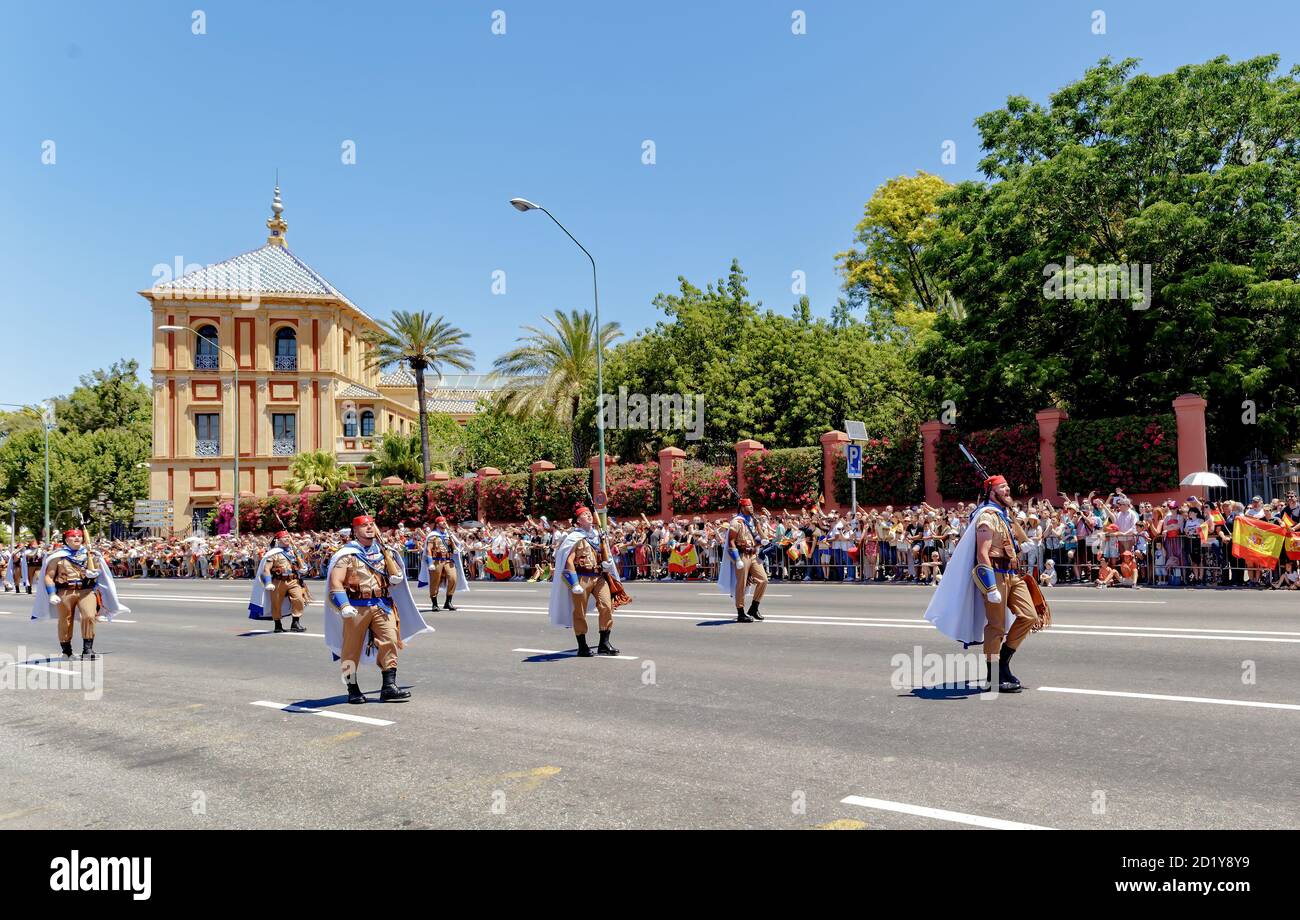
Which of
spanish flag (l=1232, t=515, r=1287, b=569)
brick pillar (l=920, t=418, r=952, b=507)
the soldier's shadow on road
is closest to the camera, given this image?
the soldier's shadow on road

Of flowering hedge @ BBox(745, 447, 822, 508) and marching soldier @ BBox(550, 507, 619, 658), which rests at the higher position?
flowering hedge @ BBox(745, 447, 822, 508)

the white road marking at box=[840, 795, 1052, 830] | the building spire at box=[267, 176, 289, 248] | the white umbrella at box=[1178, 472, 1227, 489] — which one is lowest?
the white road marking at box=[840, 795, 1052, 830]

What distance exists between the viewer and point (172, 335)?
207 ft

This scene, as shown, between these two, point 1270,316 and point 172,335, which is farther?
point 172,335

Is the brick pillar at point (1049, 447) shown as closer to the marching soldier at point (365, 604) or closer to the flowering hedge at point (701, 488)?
the flowering hedge at point (701, 488)

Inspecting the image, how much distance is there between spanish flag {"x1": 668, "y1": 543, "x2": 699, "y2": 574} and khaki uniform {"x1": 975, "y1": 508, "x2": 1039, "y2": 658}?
62.2 feet

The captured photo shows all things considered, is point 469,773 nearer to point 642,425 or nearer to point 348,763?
point 348,763

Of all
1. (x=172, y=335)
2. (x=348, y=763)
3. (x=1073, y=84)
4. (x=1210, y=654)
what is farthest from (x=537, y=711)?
(x=172, y=335)

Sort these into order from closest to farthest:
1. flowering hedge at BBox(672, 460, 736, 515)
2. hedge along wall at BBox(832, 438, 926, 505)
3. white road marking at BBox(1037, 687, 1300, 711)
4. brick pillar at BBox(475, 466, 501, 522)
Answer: white road marking at BBox(1037, 687, 1300, 711), hedge along wall at BBox(832, 438, 926, 505), flowering hedge at BBox(672, 460, 736, 515), brick pillar at BBox(475, 466, 501, 522)

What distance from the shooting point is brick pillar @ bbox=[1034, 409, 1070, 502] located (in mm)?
27891

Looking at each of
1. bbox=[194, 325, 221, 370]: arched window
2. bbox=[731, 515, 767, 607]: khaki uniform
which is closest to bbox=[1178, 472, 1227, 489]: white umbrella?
bbox=[731, 515, 767, 607]: khaki uniform

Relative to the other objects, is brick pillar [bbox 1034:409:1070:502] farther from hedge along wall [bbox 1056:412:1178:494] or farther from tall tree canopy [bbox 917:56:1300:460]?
tall tree canopy [bbox 917:56:1300:460]

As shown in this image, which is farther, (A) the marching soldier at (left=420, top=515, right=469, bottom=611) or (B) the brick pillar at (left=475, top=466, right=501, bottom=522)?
(B) the brick pillar at (left=475, top=466, right=501, bottom=522)
